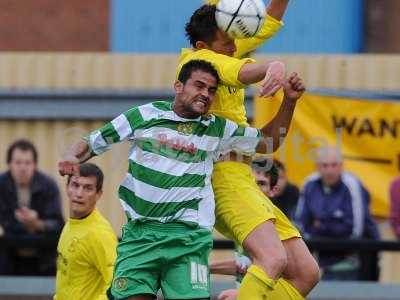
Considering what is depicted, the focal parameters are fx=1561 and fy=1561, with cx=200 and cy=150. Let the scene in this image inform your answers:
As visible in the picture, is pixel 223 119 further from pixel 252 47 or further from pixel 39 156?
pixel 39 156

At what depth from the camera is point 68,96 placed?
1383cm

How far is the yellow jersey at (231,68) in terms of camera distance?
26.5ft

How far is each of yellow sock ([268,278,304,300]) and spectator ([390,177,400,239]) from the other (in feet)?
11.7

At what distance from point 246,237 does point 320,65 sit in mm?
5219

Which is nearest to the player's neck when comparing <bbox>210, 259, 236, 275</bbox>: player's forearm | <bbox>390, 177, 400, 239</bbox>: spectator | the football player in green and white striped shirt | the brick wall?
the football player in green and white striped shirt

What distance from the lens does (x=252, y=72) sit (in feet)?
25.9

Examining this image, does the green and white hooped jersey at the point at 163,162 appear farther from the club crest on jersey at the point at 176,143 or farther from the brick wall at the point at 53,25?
the brick wall at the point at 53,25

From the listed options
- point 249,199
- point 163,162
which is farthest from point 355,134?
point 163,162

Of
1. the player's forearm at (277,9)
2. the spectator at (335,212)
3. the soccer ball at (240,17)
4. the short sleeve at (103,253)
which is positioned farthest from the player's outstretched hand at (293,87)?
the spectator at (335,212)

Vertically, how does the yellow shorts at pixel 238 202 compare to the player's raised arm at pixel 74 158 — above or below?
below

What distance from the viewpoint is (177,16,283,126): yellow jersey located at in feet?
26.5

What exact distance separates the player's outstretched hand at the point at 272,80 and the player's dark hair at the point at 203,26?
885 mm

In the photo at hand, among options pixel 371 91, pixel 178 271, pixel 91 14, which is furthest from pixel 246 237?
pixel 91 14

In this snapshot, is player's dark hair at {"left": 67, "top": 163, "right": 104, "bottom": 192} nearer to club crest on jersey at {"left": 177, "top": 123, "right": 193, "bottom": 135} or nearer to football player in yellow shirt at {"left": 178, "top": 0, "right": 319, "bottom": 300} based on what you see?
football player in yellow shirt at {"left": 178, "top": 0, "right": 319, "bottom": 300}
